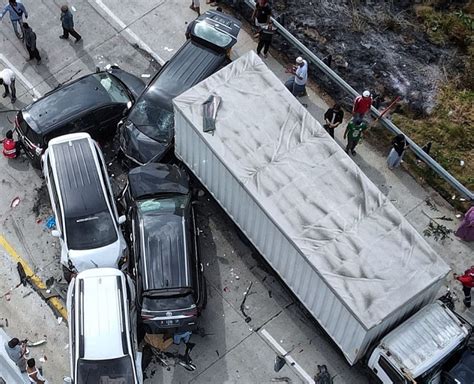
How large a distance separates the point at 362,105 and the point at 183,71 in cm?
431

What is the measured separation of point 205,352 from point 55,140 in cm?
572

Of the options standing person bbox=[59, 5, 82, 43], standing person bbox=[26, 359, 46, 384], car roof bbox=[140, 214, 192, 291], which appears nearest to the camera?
standing person bbox=[26, 359, 46, 384]

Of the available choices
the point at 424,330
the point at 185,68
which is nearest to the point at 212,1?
the point at 185,68

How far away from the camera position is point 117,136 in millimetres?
18906

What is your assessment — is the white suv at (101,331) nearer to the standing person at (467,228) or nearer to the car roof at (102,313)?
the car roof at (102,313)

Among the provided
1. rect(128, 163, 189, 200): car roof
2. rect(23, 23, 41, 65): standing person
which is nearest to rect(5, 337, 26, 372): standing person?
rect(128, 163, 189, 200): car roof

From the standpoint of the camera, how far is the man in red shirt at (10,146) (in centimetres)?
1897

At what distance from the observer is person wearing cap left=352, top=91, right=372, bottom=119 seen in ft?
61.7

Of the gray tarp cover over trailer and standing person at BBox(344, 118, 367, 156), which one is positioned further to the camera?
standing person at BBox(344, 118, 367, 156)

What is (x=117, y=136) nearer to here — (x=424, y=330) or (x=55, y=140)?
(x=55, y=140)

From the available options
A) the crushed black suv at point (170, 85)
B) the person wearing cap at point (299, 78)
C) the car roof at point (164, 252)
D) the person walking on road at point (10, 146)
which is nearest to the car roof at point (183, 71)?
the crushed black suv at point (170, 85)

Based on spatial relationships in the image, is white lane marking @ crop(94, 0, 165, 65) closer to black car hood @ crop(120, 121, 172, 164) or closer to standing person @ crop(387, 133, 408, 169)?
black car hood @ crop(120, 121, 172, 164)

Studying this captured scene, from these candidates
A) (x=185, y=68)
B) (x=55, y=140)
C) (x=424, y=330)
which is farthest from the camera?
(x=185, y=68)

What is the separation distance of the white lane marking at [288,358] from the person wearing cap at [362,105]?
18.4 feet
